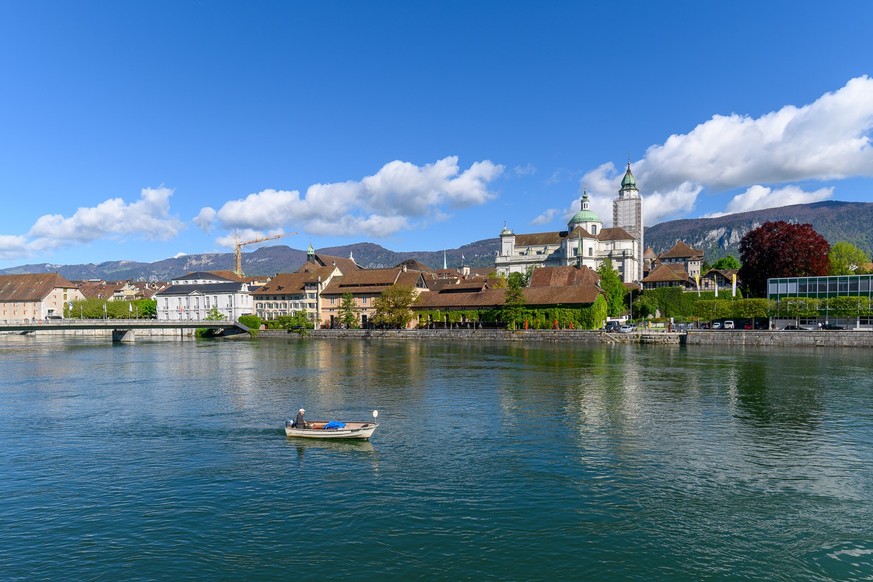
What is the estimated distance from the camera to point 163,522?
1886 centimetres

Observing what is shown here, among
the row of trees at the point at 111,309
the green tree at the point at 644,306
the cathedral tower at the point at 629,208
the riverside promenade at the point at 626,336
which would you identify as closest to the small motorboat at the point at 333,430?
the riverside promenade at the point at 626,336

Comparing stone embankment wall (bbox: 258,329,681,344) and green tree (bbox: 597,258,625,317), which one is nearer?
stone embankment wall (bbox: 258,329,681,344)

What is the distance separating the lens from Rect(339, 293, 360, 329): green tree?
111m

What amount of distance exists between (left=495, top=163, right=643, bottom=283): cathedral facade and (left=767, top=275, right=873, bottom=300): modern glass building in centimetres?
5532

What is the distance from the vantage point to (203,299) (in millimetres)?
127500

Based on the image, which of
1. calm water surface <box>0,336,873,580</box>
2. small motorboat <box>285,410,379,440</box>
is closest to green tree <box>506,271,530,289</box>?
calm water surface <box>0,336,873,580</box>

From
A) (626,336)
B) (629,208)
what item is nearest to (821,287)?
(626,336)

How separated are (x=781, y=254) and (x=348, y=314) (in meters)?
68.1

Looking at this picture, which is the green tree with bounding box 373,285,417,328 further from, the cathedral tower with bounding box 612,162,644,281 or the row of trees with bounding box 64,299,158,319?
the cathedral tower with bounding box 612,162,644,281

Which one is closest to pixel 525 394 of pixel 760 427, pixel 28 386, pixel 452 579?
pixel 760 427

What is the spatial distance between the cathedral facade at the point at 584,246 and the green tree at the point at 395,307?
45701mm

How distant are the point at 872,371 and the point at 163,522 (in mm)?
51584

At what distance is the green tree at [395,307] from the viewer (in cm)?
10294

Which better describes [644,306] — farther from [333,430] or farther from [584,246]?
[333,430]
